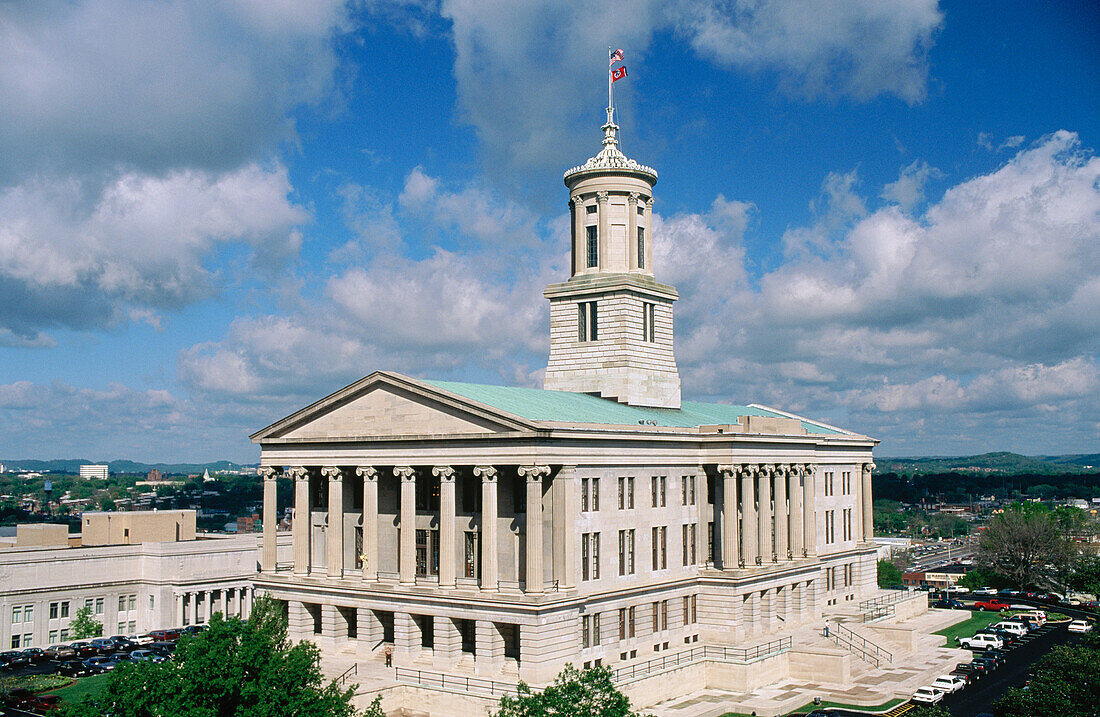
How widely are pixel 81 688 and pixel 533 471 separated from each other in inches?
1473

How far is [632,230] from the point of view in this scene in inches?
3733

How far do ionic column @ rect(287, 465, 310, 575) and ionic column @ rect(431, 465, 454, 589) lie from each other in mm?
13284

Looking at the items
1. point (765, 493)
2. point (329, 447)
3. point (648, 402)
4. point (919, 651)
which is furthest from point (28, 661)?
point (919, 651)

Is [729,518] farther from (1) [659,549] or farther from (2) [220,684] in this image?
(2) [220,684]

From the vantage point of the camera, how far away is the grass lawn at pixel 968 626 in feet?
323

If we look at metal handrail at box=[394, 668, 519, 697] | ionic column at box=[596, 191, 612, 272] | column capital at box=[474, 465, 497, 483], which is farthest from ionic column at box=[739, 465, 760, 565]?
metal handrail at box=[394, 668, 519, 697]

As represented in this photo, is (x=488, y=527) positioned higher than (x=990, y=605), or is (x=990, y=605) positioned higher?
(x=488, y=527)

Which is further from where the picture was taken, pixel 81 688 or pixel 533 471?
pixel 81 688

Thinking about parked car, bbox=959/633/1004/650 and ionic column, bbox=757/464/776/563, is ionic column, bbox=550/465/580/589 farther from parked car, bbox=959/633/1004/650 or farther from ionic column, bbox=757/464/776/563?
parked car, bbox=959/633/1004/650

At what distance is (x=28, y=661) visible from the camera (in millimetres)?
90812

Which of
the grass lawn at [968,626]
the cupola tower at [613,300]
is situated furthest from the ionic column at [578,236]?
the grass lawn at [968,626]

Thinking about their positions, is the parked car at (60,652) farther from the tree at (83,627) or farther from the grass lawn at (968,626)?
the grass lawn at (968,626)

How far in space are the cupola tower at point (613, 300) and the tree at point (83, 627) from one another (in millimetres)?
47600

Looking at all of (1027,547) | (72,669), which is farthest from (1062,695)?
(1027,547)
